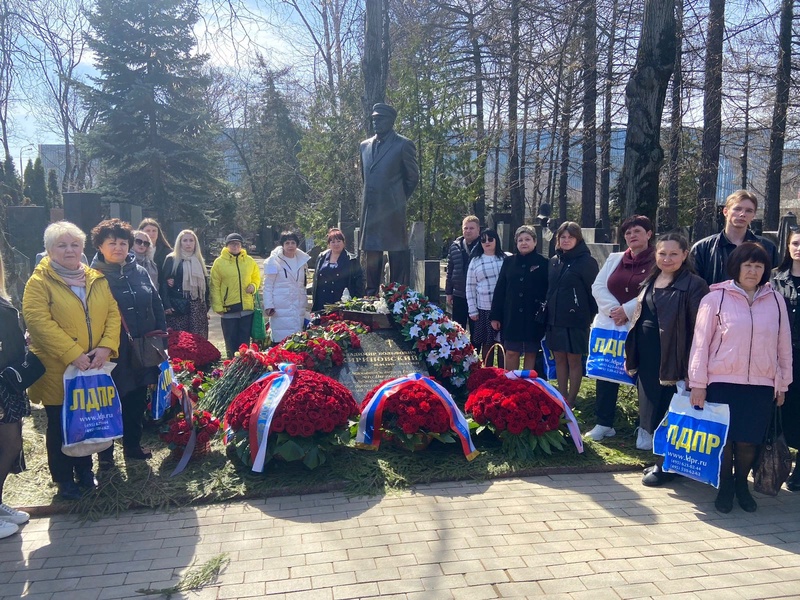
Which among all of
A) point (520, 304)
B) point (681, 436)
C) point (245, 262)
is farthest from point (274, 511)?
point (245, 262)

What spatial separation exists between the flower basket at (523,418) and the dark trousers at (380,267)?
2645mm

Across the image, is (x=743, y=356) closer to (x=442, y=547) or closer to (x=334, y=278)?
(x=442, y=547)

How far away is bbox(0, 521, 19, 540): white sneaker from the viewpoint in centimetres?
367

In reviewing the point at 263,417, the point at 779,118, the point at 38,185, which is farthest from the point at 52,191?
the point at 263,417

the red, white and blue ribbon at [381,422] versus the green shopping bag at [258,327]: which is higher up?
the green shopping bag at [258,327]

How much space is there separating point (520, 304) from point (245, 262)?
3336mm

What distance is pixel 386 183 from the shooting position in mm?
7020

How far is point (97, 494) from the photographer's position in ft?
13.4

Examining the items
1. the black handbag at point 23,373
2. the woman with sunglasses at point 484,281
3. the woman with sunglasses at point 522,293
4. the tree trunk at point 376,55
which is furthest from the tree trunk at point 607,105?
the black handbag at point 23,373

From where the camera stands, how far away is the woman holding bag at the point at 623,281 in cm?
504

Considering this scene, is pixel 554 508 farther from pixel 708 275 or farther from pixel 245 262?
pixel 245 262

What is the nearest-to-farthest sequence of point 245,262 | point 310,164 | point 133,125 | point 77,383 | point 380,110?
1. point 77,383
2. point 380,110
3. point 245,262
4. point 310,164
5. point 133,125

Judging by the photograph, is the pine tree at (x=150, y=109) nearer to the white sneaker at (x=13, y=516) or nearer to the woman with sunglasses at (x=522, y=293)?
the woman with sunglasses at (x=522, y=293)

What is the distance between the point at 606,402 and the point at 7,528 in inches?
172
